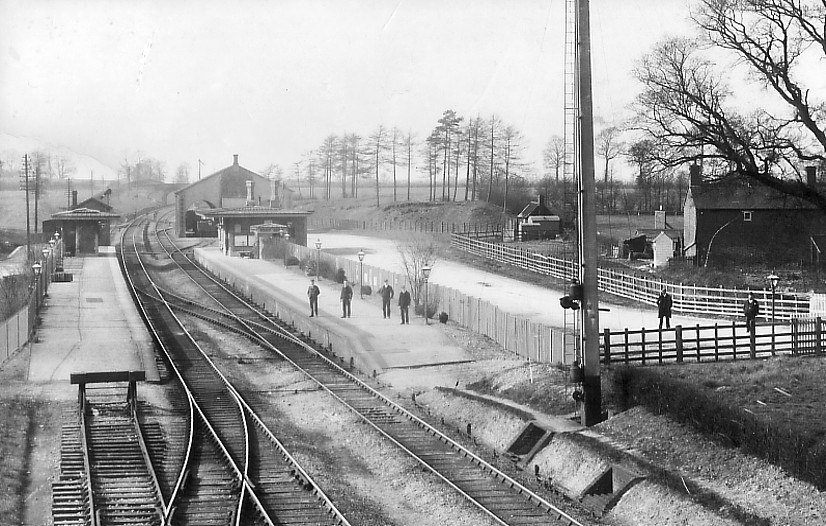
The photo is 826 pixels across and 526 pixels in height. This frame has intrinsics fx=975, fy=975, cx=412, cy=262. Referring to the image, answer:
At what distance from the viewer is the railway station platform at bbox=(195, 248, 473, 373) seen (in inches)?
1085

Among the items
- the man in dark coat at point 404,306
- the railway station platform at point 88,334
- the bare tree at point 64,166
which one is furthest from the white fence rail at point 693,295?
the bare tree at point 64,166

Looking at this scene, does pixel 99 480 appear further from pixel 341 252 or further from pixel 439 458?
pixel 341 252

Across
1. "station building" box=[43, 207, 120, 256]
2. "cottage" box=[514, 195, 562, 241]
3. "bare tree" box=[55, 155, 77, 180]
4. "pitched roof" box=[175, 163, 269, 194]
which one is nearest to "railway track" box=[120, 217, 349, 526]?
"cottage" box=[514, 195, 562, 241]

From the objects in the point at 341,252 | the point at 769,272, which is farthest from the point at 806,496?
the point at 341,252

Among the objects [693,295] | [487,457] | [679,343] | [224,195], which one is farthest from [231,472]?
[224,195]

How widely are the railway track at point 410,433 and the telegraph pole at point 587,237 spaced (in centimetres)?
279

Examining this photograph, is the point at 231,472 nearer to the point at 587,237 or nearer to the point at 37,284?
the point at 587,237

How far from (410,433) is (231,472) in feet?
13.3

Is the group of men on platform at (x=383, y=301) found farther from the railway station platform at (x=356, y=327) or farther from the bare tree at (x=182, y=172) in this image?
the bare tree at (x=182, y=172)

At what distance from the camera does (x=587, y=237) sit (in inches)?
717

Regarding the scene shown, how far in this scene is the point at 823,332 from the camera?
2314cm

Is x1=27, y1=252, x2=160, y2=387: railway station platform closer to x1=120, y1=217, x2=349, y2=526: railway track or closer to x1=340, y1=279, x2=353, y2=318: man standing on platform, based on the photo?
x1=120, y1=217, x2=349, y2=526: railway track

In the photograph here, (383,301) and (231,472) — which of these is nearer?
(231,472)

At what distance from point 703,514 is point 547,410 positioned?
22.6ft
